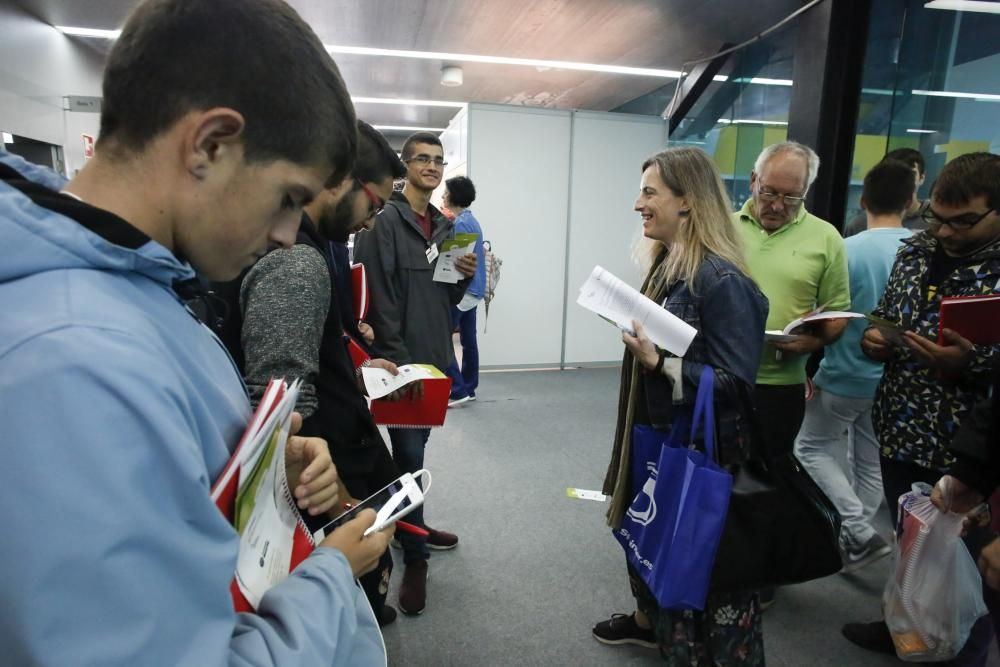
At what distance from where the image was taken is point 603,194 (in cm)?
553

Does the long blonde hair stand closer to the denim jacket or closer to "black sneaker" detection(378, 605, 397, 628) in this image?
the denim jacket

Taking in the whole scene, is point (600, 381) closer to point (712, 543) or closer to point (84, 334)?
point (712, 543)

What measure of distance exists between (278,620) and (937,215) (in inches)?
77.7

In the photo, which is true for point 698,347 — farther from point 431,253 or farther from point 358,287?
point 431,253

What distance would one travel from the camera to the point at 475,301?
4102mm

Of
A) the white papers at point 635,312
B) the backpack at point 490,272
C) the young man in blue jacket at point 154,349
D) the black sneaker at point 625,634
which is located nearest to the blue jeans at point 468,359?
the backpack at point 490,272

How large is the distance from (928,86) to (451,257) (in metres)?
3.01

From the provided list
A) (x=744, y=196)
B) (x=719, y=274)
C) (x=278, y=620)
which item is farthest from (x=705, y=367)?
(x=744, y=196)

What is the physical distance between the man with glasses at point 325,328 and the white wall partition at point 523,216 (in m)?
3.61

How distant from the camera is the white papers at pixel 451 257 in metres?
2.41

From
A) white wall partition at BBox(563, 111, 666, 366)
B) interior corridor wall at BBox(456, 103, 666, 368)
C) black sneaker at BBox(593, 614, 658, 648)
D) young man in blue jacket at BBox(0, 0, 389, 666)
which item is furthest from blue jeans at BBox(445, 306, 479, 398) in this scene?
young man in blue jacket at BBox(0, 0, 389, 666)

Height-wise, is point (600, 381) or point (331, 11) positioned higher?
point (331, 11)

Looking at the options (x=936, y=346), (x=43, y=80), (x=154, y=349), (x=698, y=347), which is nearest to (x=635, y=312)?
(x=698, y=347)

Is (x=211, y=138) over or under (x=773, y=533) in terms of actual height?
over
